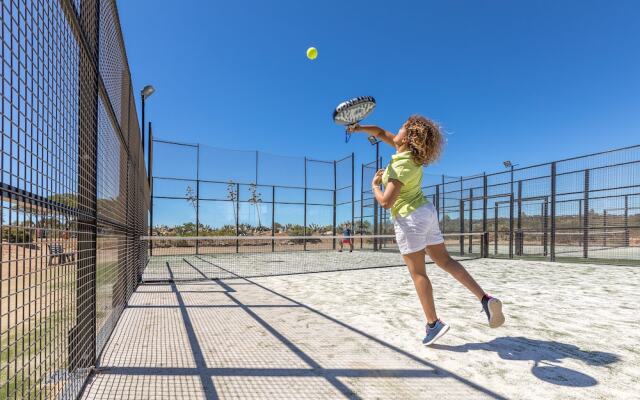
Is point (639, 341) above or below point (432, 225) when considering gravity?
below

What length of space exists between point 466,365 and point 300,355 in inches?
42.4

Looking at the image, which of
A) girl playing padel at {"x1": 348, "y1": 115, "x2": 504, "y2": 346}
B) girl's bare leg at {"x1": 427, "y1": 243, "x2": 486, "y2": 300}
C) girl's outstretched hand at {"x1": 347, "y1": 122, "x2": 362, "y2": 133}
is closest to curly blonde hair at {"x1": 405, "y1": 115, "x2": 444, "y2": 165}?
girl playing padel at {"x1": 348, "y1": 115, "x2": 504, "y2": 346}

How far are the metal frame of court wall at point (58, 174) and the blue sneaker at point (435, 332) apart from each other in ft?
7.16

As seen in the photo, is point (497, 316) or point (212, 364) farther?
point (497, 316)

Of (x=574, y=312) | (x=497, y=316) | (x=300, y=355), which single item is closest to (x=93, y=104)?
(x=300, y=355)

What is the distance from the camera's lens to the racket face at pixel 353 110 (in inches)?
127

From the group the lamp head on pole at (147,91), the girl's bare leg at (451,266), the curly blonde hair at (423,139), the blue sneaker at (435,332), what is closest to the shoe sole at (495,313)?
the girl's bare leg at (451,266)

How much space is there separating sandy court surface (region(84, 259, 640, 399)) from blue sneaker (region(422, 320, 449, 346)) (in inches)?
2.3

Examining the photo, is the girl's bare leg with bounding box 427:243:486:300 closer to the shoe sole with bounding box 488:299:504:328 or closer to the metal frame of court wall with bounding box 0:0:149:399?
the shoe sole with bounding box 488:299:504:328

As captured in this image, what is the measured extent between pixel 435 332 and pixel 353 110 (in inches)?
73.9

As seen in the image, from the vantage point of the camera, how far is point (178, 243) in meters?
19.0

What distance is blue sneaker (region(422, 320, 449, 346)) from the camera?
275 cm

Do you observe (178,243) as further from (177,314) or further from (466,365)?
(466,365)

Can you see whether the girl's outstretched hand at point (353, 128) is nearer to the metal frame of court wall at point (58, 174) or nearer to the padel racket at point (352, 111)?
the padel racket at point (352, 111)
